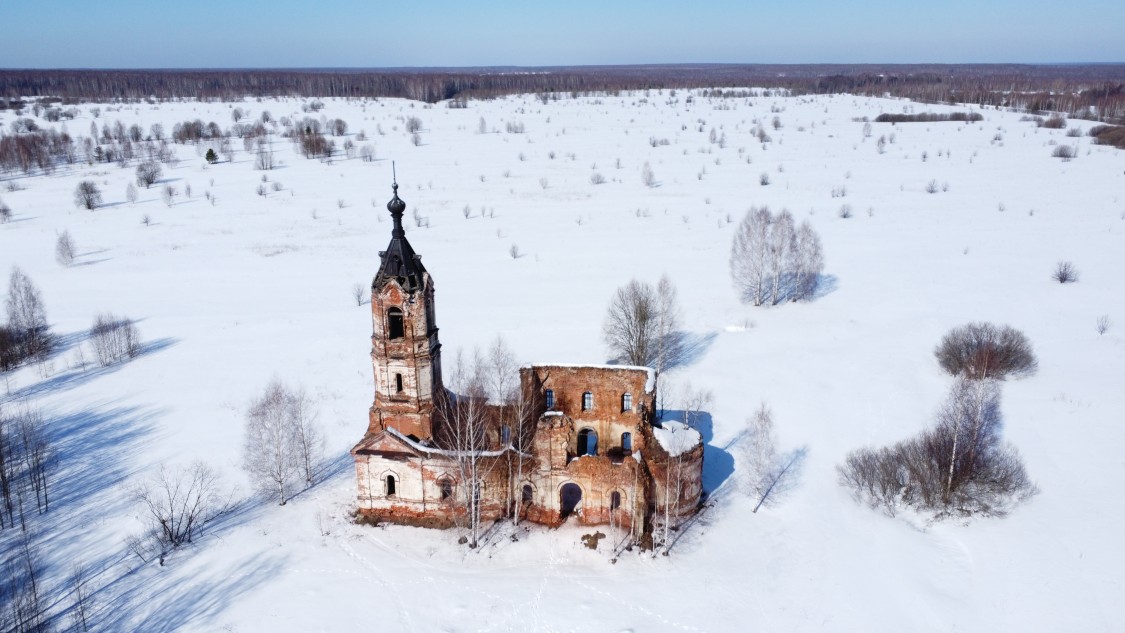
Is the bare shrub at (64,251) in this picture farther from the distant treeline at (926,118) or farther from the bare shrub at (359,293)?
the distant treeline at (926,118)

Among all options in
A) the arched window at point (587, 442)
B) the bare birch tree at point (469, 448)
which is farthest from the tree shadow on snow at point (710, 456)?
the bare birch tree at point (469, 448)

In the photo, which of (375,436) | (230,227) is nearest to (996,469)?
(375,436)

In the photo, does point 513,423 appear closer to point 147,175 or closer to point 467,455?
point 467,455

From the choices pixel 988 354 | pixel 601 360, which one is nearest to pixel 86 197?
pixel 601 360

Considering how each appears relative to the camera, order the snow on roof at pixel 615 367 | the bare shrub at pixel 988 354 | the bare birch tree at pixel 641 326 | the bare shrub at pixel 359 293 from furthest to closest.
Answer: the bare shrub at pixel 359 293
the bare birch tree at pixel 641 326
the bare shrub at pixel 988 354
the snow on roof at pixel 615 367

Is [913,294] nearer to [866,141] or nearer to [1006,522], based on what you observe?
[1006,522]
